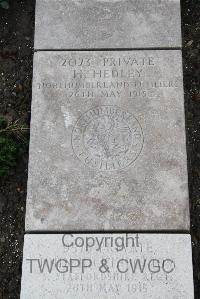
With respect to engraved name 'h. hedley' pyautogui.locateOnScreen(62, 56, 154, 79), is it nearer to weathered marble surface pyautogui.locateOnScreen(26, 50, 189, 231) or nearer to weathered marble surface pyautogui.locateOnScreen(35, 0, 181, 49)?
weathered marble surface pyautogui.locateOnScreen(26, 50, 189, 231)

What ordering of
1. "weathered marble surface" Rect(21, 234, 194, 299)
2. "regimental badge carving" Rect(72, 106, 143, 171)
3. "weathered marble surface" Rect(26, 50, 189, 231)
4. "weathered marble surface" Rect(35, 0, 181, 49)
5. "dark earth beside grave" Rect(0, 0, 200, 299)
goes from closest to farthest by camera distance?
"weathered marble surface" Rect(21, 234, 194, 299), "weathered marble surface" Rect(26, 50, 189, 231), "regimental badge carving" Rect(72, 106, 143, 171), "dark earth beside grave" Rect(0, 0, 200, 299), "weathered marble surface" Rect(35, 0, 181, 49)

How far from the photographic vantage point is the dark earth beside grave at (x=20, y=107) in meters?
3.63

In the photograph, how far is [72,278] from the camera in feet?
10.4

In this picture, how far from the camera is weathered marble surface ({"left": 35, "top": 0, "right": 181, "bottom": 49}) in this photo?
375 cm

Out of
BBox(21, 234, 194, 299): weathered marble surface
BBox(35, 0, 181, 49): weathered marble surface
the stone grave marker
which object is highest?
BBox(35, 0, 181, 49): weathered marble surface

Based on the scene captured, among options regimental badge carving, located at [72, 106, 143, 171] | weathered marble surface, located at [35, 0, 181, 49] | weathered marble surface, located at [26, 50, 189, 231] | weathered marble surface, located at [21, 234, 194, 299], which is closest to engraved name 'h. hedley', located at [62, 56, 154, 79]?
weathered marble surface, located at [26, 50, 189, 231]

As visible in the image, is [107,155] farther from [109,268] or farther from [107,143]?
[109,268]

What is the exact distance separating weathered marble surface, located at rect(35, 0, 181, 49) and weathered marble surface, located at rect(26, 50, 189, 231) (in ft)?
0.37

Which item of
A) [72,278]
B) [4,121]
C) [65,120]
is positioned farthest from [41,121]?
[72,278]

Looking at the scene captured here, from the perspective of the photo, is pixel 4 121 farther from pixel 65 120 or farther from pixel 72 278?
pixel 72 278

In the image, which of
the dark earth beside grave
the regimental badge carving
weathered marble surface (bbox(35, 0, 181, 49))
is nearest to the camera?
the regimental badge carving

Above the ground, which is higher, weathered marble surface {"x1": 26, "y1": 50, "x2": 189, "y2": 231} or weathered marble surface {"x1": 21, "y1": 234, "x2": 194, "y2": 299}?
weathered marble surface {"x1": 26, "y1": 50, "x2": 189, "y2": 231}

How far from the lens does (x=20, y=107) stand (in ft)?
13.1

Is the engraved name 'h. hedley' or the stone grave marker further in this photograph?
the engraved name 'h. hedley'
